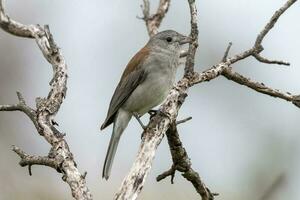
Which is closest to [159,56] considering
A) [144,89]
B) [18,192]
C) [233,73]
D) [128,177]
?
[144,89]

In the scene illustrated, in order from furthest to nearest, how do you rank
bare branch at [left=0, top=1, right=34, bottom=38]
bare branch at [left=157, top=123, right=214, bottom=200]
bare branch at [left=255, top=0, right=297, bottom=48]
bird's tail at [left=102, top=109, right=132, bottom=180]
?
bird's tail at [left=102, top=109, right=132, bottom=180] → bare branch at [left=255, top=0, right=297, bottom=48] → bare branch at [left=157, top=123, right=214, bottom=200] → bare branch at [left=0, top=1, right=34, bottom=38]

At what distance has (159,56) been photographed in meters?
6.49

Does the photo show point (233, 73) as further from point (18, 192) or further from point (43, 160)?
point (18, 192)

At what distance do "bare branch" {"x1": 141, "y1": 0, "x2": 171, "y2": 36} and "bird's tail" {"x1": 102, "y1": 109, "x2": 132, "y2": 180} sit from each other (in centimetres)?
116

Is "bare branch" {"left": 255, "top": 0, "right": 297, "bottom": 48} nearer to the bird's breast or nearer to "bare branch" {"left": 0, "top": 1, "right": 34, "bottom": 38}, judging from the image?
the bird's breast

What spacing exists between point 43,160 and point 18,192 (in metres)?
2.79

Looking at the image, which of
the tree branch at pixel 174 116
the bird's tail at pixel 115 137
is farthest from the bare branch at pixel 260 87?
the bird's tail at pixel 115 137

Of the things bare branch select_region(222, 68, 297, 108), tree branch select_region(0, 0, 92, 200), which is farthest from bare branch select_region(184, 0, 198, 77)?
tree branch select_region(0, 0, 92, 200)

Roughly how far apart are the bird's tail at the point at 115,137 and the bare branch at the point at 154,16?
116 cm

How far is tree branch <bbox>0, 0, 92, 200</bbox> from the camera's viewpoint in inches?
156

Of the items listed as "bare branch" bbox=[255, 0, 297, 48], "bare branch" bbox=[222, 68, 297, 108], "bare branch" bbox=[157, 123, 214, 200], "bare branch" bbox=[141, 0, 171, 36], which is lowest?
"bare branch" bbox=[157, 123, 214, 200]

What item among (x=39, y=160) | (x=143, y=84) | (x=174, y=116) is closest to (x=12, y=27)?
(x=39, y=160)

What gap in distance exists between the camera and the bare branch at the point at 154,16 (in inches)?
274

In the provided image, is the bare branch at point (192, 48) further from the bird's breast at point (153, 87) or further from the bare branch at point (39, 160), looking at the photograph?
the bare branch at point (39, 160)
